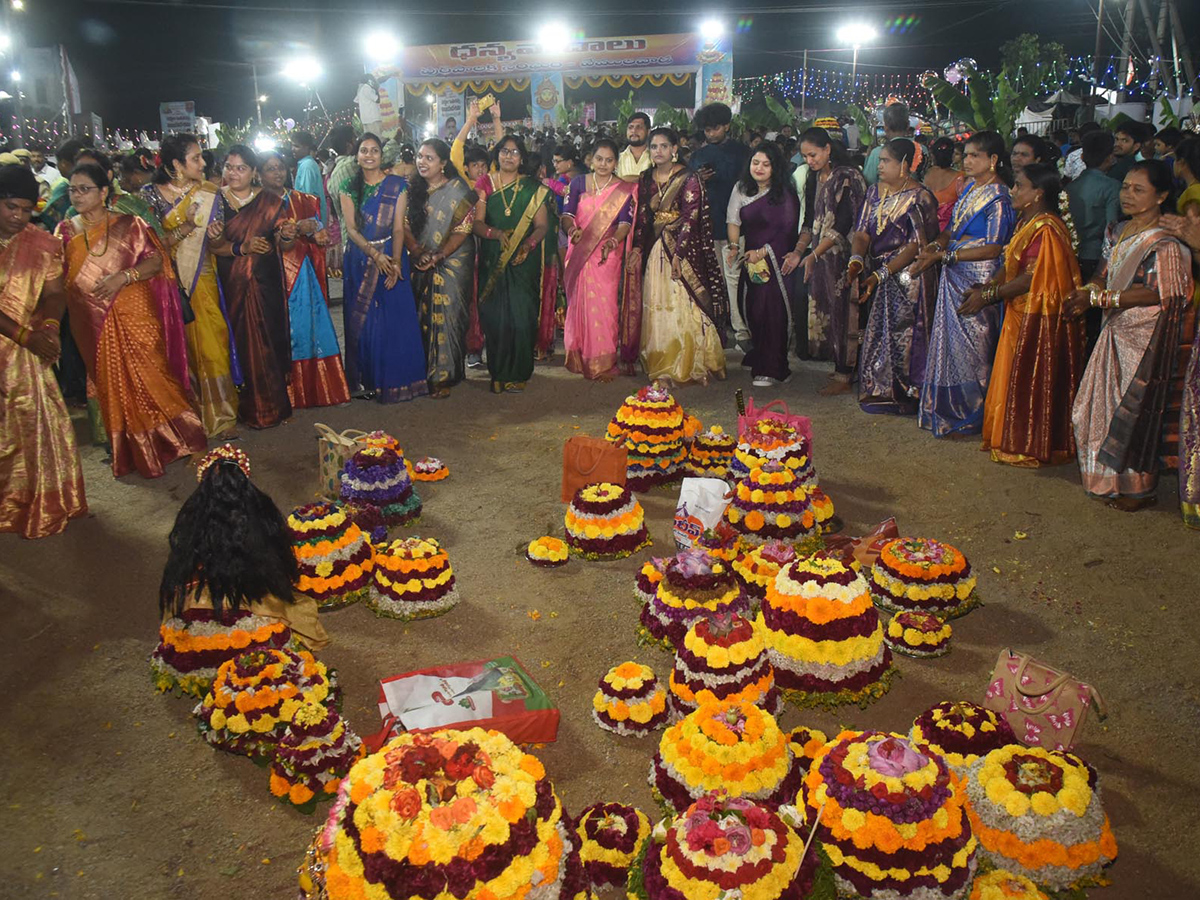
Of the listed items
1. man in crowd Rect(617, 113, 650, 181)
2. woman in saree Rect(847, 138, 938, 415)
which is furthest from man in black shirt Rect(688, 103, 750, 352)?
woman in saree Rect(847, 138, 938, 415)

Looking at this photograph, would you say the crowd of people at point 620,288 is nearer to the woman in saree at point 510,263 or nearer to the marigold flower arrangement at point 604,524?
the woman in saree at point 510,263

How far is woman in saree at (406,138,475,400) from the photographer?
737cm

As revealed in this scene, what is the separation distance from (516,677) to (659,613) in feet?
2.40

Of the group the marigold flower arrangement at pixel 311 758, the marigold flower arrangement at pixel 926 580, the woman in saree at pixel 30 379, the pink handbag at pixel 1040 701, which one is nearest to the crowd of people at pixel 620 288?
the woman in saree at pixel 30 379

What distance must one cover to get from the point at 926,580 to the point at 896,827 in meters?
1.83

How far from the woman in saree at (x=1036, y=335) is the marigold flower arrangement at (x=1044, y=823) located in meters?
3.46

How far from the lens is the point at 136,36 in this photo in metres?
24.7

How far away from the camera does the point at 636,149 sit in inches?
332

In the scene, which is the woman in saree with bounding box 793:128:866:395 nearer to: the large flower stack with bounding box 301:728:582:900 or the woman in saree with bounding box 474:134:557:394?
the woman in saree with bounding box 474:134:557:394

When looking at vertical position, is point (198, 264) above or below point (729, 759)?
above

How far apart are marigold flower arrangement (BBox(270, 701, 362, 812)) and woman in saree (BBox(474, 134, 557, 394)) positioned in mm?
5000

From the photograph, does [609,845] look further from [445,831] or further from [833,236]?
[833,236]

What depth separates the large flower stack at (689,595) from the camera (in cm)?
373

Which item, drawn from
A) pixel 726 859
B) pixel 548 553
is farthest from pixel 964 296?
pixel 726 859
